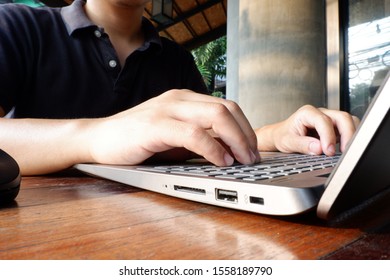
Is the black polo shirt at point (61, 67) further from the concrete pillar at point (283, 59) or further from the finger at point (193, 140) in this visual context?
the concrete pillar at point (283, 59)

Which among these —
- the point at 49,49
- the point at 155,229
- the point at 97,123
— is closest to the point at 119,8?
the point at 49,49

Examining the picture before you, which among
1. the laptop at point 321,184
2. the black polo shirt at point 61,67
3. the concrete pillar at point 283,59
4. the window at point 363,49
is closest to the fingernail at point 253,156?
the laptop at point 321,184

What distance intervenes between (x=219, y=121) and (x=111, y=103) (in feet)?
1.93

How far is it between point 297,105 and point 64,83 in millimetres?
1354

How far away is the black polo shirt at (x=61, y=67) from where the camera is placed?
81 centimetres

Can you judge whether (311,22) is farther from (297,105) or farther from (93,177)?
(93,177)

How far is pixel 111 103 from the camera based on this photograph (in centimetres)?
90

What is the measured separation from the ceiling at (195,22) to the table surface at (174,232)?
3709 mm

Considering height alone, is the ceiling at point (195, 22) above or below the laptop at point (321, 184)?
above

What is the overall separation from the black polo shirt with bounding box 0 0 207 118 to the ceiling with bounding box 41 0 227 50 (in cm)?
297

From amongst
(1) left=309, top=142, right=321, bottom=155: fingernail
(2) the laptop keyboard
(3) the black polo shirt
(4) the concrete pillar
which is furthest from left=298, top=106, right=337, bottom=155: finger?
(4) the concrete pillar

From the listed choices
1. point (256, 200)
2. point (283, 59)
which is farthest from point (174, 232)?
point (283, 59)

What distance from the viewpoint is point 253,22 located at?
1992 millimetres

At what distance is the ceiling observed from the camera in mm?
4031
